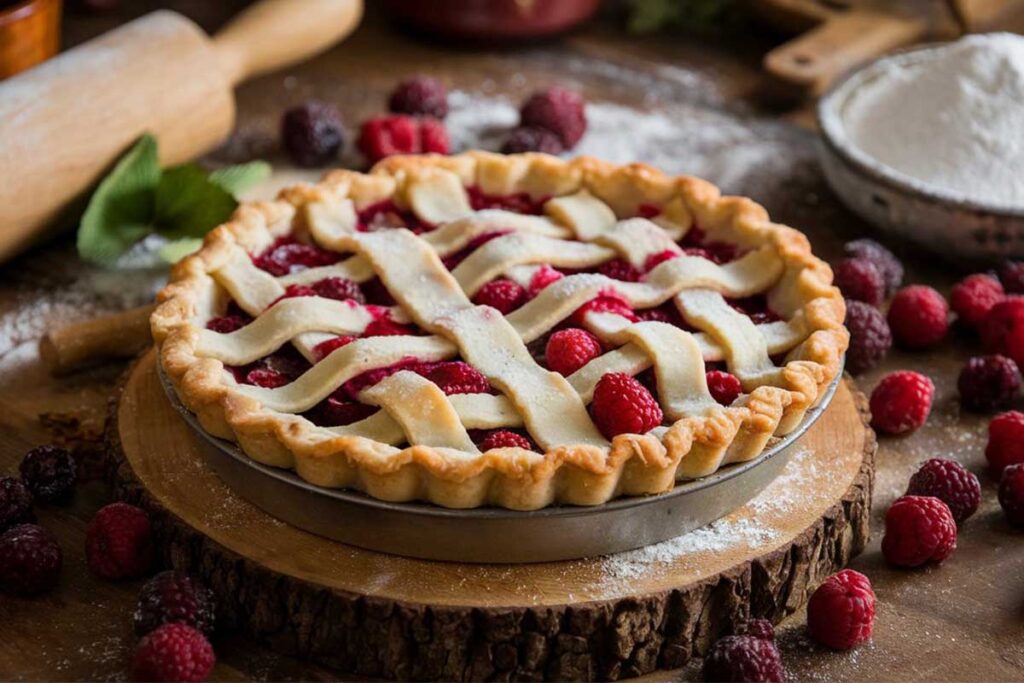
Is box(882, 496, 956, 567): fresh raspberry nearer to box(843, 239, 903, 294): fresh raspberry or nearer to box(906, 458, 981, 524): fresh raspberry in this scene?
box(906, 458, 981, 524): fresh raspberry

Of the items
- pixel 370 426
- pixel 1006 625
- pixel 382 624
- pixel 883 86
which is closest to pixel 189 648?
pixel 382 624

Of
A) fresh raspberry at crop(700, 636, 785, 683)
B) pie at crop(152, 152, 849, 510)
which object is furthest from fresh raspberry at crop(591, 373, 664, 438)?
fresh raspberry at crop(700, 636, 785, 683)

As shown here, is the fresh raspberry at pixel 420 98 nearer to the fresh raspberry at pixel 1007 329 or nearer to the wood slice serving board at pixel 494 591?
the fresh raspberry at pixel 1007 329

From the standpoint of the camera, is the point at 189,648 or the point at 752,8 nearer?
the point at 189,648

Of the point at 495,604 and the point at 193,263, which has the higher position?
the point at 193,263

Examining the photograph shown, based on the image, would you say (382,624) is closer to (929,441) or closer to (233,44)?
(929,441)

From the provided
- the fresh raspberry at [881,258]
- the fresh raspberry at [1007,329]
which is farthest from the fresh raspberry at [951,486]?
the fresh raspberry at [881,258]

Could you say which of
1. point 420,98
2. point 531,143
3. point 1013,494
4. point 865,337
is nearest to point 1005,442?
point 1013,494
